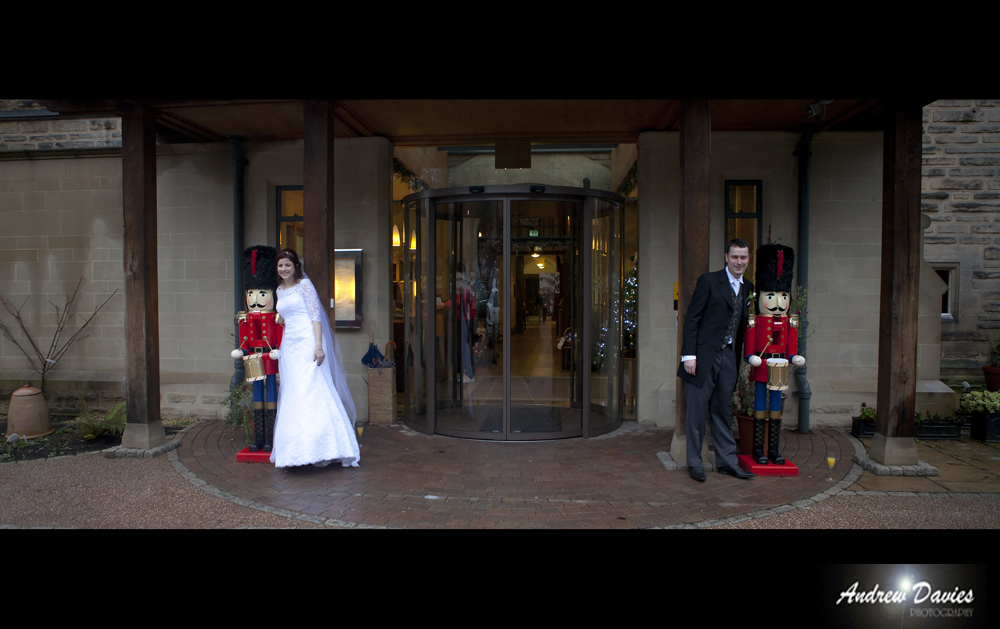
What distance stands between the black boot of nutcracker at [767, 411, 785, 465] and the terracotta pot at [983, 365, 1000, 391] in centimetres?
467

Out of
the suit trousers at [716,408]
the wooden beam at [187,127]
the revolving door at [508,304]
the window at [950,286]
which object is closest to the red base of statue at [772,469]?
the suit trousers at [716,408]

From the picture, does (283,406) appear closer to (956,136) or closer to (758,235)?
(758,235)

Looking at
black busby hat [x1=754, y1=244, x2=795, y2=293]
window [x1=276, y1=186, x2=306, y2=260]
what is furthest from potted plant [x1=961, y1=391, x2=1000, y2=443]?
window [x1=276, y1=186, x2=306, y2=260]

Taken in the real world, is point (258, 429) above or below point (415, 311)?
below

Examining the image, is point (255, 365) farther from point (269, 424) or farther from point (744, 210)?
point (744, 210)

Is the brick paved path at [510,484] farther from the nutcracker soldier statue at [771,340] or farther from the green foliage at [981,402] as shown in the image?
the green foliage at [981,402]

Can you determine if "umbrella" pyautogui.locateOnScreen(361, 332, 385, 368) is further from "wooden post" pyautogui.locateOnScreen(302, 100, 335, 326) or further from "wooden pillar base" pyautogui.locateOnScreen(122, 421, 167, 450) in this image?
"wooden pillar base" pyautogui.locateOnScreen(122, 421, 167, 450)

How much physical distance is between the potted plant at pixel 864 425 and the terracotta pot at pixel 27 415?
9264 millimetres

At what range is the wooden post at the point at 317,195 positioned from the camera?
5.27 meters

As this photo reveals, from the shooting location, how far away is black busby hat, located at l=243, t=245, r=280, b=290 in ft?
16.3

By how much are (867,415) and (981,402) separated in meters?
1.28

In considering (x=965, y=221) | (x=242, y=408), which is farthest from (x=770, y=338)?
(x=965, y=221)

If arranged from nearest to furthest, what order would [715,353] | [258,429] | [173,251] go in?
[715,353], [258,429], [173,251]

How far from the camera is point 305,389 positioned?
4711 mm
